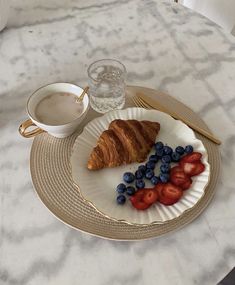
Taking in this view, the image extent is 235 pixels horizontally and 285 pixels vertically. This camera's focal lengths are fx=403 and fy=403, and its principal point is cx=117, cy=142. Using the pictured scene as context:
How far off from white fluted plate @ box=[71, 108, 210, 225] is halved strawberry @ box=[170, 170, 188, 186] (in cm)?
2

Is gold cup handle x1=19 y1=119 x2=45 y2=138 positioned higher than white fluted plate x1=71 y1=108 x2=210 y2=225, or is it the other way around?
white fluted plate x1=71 y1=108 x2=210 y2=225

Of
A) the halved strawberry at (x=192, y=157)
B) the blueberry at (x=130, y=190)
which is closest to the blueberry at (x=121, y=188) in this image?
the blueberry at (x=130, y=190)

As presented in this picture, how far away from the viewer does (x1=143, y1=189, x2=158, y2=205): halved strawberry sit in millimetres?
632

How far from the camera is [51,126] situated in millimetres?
704

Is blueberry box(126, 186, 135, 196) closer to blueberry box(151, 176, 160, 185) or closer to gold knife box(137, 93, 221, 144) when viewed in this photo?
blueberry box(151, 176, 160, 185)

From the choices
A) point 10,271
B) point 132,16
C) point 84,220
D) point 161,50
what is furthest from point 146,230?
point 132,16

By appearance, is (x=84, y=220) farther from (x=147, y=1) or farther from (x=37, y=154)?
(x=147, y=1)

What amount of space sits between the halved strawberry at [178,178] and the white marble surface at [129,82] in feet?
0.22

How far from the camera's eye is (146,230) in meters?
0.63

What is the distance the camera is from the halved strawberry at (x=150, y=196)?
0.63m

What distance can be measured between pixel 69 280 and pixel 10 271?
0.29 ft

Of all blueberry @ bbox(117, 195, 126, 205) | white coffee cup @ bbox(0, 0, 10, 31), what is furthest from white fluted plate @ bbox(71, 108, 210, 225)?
white coffee cup @ bbox(0, 0, 10, 31)

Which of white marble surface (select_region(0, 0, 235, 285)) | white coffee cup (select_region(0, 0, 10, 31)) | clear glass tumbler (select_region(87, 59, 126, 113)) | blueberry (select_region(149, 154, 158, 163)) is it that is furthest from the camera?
white coffee cup (select_region(0, 0, 10, 31))

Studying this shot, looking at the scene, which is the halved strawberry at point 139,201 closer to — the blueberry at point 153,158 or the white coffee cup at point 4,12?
the blueberry at point 153,158
